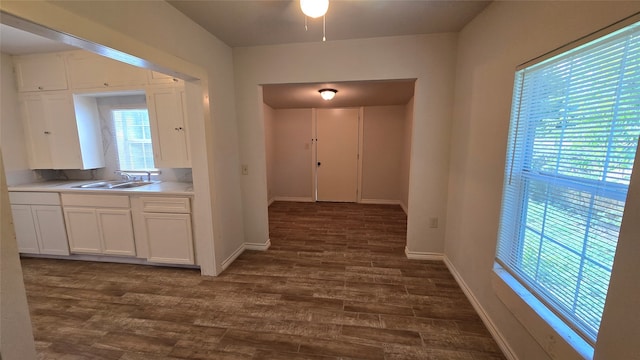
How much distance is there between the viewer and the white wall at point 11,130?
2678 millimetres

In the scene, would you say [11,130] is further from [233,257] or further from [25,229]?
[233,257]

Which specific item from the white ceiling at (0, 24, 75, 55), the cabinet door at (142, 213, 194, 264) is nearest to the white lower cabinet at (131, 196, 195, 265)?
the cabinet door at (142, 213, 194, 264)

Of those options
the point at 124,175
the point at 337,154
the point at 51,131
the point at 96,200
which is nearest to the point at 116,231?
the point at 96,200

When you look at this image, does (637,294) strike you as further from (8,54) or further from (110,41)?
(8,54)

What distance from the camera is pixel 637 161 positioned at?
0.81 m

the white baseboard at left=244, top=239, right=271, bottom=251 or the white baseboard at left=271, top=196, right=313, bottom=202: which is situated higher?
the white baseboard at left=271, top=196, right=313, bottom=202

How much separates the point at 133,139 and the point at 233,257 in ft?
7.23

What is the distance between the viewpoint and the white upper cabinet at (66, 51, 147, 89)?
262 centimetres

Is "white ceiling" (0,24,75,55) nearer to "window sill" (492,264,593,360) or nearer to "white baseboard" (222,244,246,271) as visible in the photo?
"white baseboard" (222,244,246,271)

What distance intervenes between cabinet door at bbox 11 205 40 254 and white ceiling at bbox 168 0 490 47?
3.02 meters

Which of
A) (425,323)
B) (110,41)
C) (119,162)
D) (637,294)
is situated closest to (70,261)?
(119,162)

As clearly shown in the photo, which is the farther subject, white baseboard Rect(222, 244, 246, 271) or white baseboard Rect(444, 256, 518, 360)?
white baseboard Rect(222, 244, 246, 271)

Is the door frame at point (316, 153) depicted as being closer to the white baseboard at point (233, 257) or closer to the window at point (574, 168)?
the white baseboard at point (233, 257)

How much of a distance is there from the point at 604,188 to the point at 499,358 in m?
1.27
